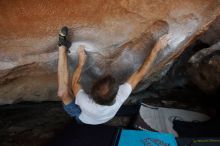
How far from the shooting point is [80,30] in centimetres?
202

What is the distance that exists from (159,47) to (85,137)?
977 mm

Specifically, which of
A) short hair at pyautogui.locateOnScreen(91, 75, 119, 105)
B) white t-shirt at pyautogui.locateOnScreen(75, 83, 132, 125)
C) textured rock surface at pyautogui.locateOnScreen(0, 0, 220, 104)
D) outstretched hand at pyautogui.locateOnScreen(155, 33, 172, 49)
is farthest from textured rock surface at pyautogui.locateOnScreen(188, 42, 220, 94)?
short hair at pyautogui.locateOnScreen(91, 75, 119, 105)

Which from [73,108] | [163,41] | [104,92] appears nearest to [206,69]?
[163,41]

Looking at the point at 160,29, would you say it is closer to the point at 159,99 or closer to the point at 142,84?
the point at 142,84

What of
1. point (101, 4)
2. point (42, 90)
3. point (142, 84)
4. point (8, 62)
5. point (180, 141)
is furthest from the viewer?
point (142, 84)

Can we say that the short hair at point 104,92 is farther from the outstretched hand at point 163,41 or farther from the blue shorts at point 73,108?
the outstretched hand at point 163,41

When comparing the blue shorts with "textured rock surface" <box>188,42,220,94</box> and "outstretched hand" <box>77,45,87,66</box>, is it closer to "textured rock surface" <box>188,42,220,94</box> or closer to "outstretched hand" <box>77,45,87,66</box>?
"outstretched hand" <box>77,45,87,66</box>

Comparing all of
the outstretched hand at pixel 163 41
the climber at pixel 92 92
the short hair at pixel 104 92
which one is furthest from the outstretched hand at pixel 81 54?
the outstretched hand at pixel 163 41

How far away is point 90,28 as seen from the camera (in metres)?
2.04

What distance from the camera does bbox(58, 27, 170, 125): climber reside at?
1.94 metres

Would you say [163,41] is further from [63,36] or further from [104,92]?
[63,36]

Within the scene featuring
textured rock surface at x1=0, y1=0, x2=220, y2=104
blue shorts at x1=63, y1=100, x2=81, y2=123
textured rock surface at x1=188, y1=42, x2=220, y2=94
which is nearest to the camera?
textured rock surface at x1=0, y1=0, x2=220, y2=104

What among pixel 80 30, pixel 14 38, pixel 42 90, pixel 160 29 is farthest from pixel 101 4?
pixel 42 90

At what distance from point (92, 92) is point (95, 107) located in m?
0.12
